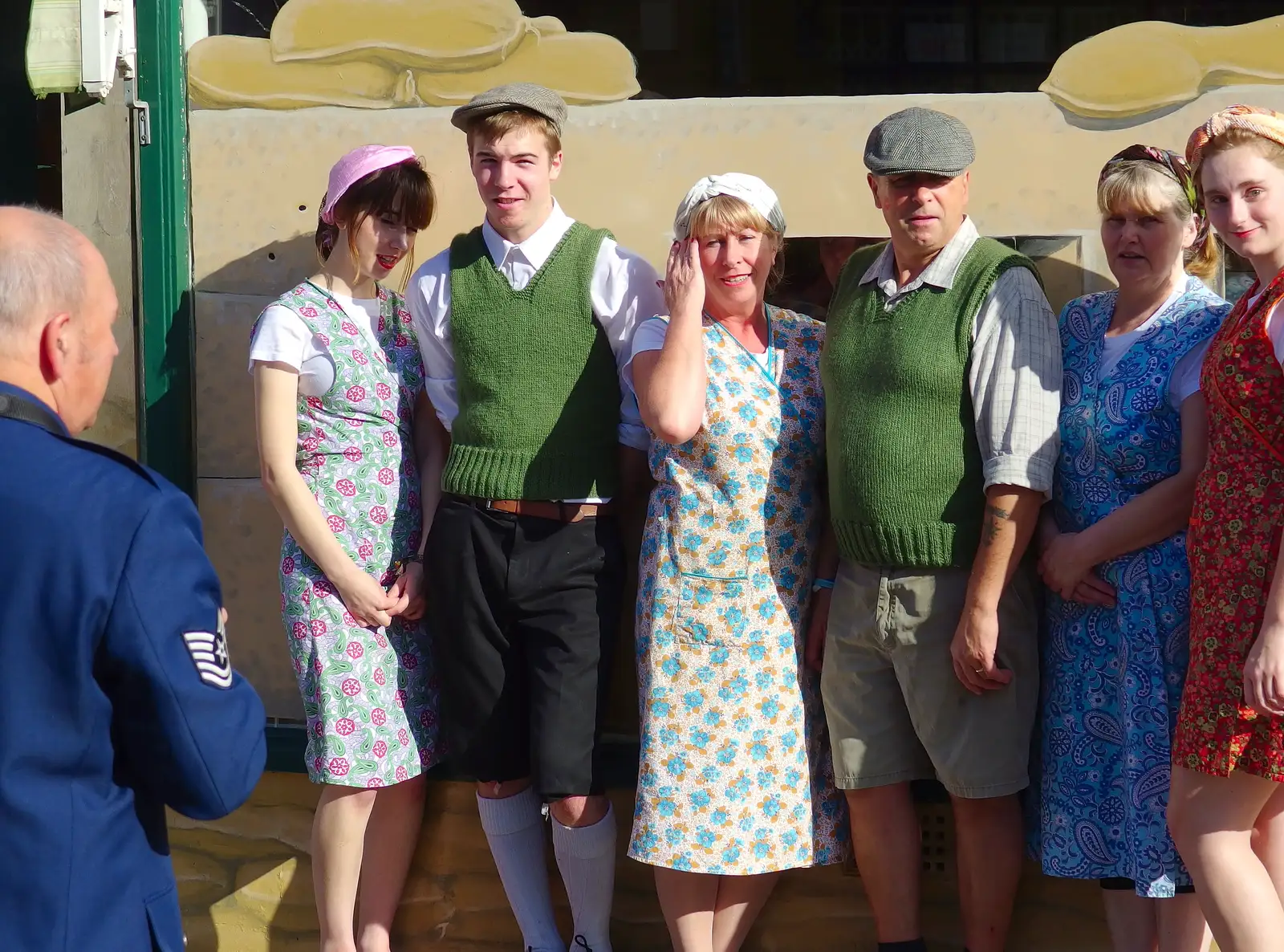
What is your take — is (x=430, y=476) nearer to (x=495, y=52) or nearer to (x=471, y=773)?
(x=471, y=773)

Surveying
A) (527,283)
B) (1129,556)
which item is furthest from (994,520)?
(527,283)

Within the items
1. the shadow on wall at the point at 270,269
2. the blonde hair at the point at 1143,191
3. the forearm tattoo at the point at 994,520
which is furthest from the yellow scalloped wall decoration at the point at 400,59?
the forearm tattoo at the point at 994,520

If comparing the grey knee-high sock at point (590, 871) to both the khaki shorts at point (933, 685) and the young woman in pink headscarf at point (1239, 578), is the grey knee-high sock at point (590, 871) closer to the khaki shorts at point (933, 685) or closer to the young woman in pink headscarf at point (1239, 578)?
the khaki shorts at point (933, 685)

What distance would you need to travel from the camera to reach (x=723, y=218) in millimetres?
2930

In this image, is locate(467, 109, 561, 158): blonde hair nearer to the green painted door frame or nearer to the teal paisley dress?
the green painted door frame

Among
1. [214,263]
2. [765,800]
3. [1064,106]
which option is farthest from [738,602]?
[214,263]

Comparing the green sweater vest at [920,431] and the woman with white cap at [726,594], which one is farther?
the woman with white cap at [726,594]

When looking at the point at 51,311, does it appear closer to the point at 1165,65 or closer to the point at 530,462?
the point at 530,462

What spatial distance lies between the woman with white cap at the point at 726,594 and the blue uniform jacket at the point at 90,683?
4.32 feet

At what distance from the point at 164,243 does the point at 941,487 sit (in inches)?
80.9

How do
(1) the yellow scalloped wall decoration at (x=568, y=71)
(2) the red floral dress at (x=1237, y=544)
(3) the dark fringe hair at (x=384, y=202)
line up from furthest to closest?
(1) the yellow scalloped wall decoration at (x=568, y=71) < (3) the dark fringe hair at (x=384, y=202) < (2) the red floral dress at (x=1237, y=544)

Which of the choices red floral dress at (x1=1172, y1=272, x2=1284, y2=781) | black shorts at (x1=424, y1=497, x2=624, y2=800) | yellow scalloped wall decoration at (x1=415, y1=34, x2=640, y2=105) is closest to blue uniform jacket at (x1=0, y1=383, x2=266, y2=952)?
black shorts at (x1=424, y1=497, x2=624, y2=800)

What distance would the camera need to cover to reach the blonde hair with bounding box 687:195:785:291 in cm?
293

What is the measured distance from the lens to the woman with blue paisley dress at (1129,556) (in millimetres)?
2719
